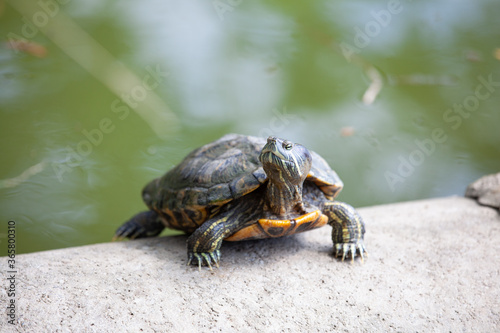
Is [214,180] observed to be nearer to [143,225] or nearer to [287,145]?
[287,145]

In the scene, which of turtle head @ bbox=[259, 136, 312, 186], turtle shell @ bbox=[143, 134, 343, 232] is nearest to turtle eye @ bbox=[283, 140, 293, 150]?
turtle head @ bbox=[259, 136, 312, 186]

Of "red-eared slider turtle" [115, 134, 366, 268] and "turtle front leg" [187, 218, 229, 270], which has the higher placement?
"red-eared slider turtle" [115, 134, 366, 268]

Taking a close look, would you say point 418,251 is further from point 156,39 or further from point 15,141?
point 156,39

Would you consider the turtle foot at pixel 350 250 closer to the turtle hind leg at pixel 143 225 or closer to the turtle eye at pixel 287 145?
the turtle eye at pixel 287 145

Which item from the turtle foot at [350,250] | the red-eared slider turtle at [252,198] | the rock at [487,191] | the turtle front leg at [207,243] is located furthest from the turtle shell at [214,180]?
the rock at [487,191]

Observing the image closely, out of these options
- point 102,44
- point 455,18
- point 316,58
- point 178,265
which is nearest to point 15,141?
point 102,44

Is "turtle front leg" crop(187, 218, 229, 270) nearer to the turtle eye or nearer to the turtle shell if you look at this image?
the turtle shell
